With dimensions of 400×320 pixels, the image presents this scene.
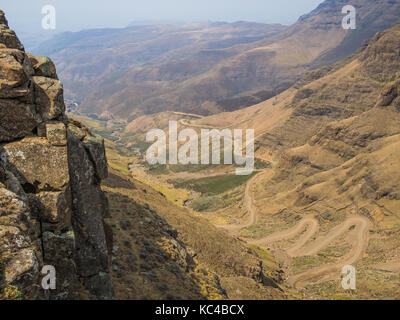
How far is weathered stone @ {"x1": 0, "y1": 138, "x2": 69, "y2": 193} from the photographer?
17.8m

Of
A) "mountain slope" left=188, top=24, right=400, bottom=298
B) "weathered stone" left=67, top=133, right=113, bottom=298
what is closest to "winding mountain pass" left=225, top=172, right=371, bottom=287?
"mountain slope" left=188, top=24, right=400, bottom=298

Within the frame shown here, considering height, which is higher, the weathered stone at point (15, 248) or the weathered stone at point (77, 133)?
the weathered stone at point (77, 133)

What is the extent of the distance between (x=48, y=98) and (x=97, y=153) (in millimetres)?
4595

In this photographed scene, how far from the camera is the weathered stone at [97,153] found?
21.7 metres

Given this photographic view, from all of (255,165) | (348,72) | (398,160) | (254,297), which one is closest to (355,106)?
(348,72)

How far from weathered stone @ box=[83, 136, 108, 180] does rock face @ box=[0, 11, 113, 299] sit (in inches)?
2.6

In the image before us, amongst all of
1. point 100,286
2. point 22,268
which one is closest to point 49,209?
point 22,268

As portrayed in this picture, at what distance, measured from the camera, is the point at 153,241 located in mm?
34906

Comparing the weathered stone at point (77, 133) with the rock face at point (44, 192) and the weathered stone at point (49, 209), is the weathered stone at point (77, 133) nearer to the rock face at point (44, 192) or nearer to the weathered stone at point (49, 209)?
the rock face at point (44, 192)

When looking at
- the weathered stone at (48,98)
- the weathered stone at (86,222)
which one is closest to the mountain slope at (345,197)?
the weathered stone at (86,222)

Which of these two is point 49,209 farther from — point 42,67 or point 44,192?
point 42,67

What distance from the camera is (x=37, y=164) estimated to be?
18047mm

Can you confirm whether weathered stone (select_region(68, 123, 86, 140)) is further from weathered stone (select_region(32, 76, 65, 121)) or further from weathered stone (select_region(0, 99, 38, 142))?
weathered stone (select_region(0, 99, 38, 142))

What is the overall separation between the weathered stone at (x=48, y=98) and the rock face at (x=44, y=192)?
0.18 ft
